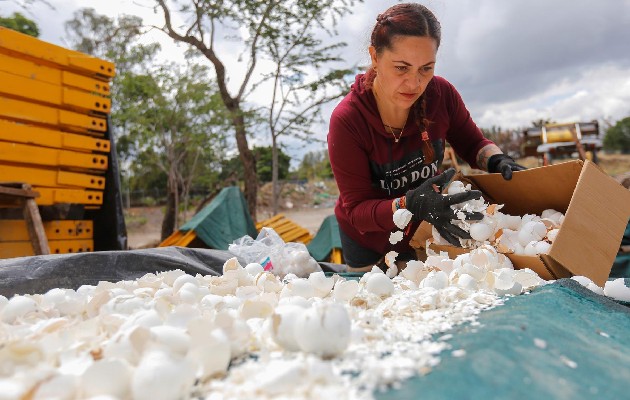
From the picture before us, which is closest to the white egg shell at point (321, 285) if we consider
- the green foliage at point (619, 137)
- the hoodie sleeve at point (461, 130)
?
the hoodie sleeve at point (461, 130)

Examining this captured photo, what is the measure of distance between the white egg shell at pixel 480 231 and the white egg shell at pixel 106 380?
3.83 feet

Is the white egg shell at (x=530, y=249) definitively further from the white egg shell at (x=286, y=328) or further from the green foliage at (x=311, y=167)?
the green foliage at (x=311, y=167)

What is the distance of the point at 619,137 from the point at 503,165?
2340 centimetres

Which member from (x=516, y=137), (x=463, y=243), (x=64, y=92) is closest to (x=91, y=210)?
(x=64, y=92)

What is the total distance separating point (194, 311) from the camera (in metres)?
0.94

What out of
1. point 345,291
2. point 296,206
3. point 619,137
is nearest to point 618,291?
point 345,291

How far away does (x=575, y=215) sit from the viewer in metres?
1.41

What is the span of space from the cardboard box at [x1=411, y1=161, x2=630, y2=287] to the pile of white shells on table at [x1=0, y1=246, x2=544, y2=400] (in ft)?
0.90

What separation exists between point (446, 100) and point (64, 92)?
8.63 feet

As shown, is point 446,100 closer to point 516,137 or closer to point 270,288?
point 270,288

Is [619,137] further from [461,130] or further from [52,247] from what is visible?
[52,247]

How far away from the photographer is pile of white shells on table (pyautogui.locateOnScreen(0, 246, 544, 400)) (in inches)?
25.6

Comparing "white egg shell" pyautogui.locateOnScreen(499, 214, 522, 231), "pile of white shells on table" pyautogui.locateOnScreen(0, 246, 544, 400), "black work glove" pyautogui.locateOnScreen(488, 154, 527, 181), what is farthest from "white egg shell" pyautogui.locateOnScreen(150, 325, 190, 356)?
"black work glove" pyautogui.locateOnScreen(488, 154, 527, 181)

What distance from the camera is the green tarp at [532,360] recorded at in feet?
2.09
